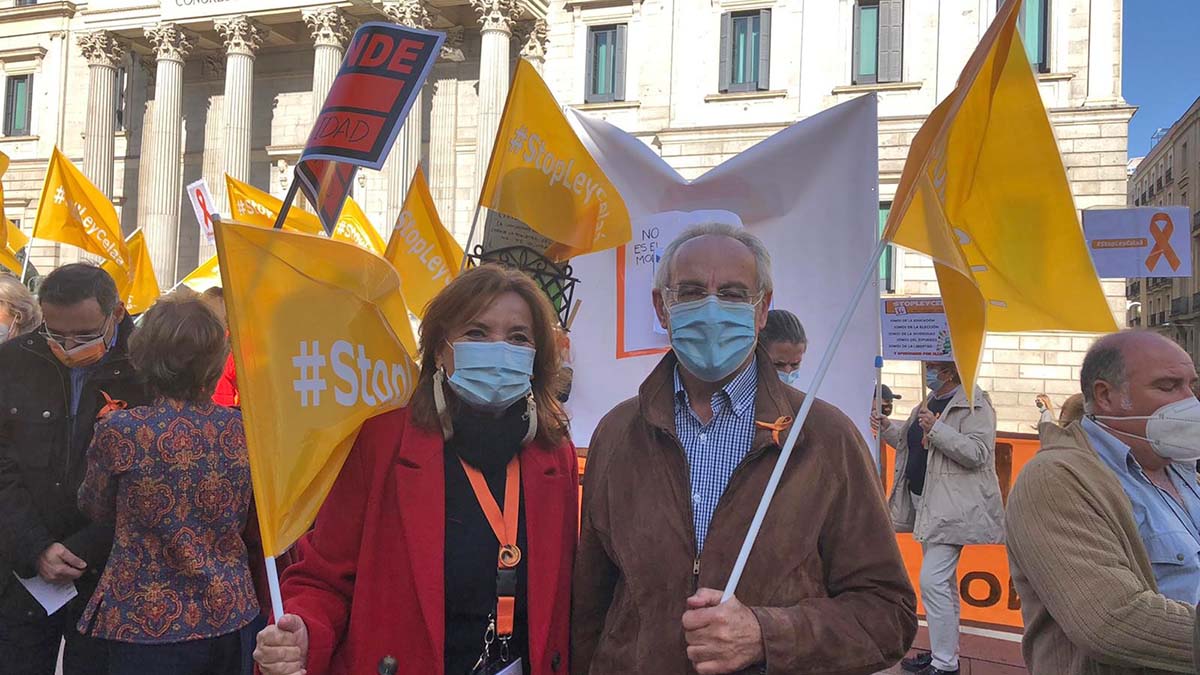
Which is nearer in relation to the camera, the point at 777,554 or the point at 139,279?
the point at 777,554

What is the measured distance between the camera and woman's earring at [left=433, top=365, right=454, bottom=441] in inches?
99.0

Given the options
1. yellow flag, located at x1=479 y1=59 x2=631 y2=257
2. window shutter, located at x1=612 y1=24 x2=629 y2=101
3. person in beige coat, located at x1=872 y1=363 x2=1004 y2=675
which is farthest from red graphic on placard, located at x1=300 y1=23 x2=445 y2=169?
window shutter, located at x1=612 y1=24 x2=629 y2=101

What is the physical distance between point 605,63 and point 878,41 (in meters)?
6.73

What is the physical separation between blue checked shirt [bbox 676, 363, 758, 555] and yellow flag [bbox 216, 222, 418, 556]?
0.90 m

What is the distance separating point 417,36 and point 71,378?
1.81m

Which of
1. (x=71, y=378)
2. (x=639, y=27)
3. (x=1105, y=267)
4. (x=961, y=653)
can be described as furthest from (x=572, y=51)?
(x=71, y=378)

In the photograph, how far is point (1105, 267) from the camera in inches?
277

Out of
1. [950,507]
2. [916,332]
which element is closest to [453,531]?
[950,507]

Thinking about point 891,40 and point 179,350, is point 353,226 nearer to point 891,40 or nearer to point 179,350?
point 179,350

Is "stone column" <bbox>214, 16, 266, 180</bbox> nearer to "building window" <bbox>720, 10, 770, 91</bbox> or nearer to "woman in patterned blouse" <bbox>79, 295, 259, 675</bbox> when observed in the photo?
"building window" <bbox>720, 10, 770, 91</bbox>

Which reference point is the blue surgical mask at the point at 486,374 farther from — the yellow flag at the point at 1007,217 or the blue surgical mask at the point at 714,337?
the yellow flag at the point at 1007,217

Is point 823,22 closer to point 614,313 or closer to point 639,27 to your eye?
point 639,27

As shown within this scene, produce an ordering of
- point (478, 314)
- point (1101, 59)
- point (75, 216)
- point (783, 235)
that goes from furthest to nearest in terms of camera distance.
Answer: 1. point (1101, 59)
2. point (75, 216)
3. point (783, 235)
4. point (478, 314)

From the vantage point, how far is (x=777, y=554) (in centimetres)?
215
